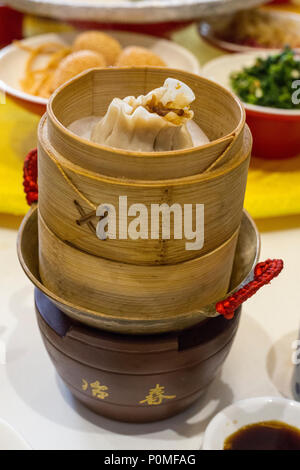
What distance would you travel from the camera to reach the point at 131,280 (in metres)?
0.98

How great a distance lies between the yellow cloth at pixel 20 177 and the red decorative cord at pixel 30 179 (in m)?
0.57

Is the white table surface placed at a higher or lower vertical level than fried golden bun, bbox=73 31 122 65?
lower

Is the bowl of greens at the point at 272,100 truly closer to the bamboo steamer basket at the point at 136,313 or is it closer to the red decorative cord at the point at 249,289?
the bamboo steamer basket at the point at 136,313

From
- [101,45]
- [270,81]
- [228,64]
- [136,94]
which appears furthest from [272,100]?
[136,94]

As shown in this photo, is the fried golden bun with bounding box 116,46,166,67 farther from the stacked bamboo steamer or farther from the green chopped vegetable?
the stacked bamboo steamer

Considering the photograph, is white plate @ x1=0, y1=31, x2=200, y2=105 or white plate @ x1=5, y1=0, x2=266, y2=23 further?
white plate @ x1=5, y1=0, x2=266, y2=23

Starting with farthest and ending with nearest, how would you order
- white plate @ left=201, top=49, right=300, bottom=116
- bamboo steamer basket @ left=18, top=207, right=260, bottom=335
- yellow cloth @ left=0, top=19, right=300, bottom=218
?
white plate @ left=201, top=49, right=300, bottom=116, yellow cloth @ left=0, top=19, right=300, bottom=218, bamboo steamer basket @ left=18, top=207, right=260, bottom=335

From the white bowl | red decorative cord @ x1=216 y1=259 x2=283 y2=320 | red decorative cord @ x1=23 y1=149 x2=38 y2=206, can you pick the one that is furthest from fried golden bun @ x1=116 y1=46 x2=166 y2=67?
the white bowl

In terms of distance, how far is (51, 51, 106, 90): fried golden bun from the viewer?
75.9 inches

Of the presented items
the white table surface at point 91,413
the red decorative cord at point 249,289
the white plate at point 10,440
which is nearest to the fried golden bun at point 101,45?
the white table surface at point 91,413

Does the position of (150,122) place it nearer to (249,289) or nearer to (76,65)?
(249,289)

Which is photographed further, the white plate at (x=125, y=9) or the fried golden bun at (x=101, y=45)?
the white plate at (x=125, y=9)

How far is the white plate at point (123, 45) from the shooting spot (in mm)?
2160

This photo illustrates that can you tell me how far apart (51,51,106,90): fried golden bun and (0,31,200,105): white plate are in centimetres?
16
